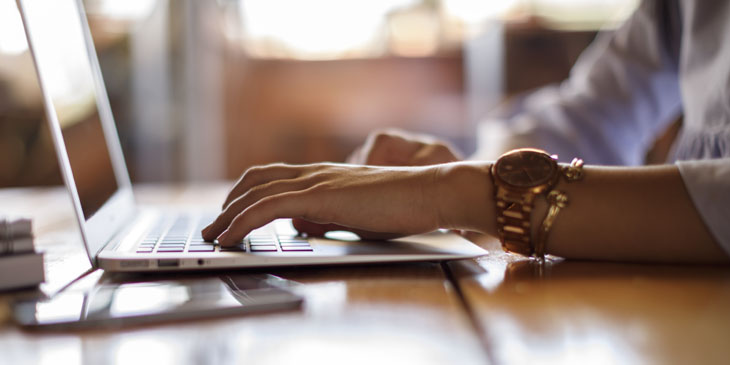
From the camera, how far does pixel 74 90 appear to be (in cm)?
69

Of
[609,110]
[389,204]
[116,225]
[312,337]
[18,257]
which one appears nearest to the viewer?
[312,337]

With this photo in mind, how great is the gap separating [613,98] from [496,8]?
275 cm

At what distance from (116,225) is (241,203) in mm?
236

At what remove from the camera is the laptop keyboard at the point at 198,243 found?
476 mm

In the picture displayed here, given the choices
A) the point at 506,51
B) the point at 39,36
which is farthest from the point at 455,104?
the point at 39,36

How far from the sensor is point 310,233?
60cm

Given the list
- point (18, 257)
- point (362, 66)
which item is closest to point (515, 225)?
point (18, 257)

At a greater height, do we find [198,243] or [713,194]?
[713,194]

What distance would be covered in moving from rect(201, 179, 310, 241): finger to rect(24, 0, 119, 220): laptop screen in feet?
0.37

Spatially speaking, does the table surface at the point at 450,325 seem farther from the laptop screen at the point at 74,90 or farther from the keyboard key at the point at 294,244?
the laptop screen at the point at 74,90

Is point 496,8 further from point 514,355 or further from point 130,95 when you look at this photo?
point 514,355

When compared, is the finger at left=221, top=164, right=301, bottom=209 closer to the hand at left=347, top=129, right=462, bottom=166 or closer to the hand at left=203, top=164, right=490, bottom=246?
the hand at left=203, top=164, right=490, bottom=246

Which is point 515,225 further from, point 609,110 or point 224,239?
point 609,110

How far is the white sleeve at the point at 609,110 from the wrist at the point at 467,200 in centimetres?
52
